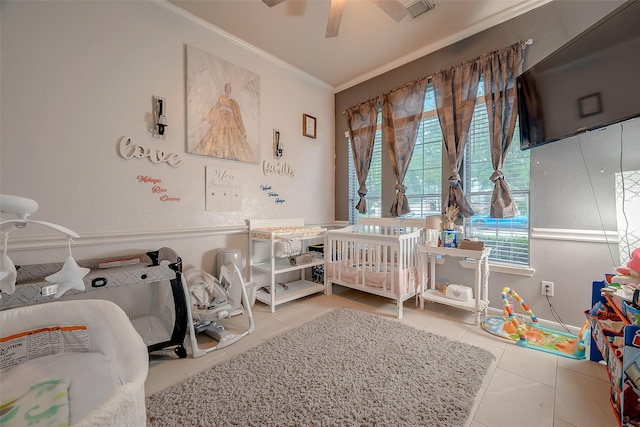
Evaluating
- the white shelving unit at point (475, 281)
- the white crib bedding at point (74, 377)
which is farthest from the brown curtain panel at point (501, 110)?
the white crib bedding at point (74, 377)

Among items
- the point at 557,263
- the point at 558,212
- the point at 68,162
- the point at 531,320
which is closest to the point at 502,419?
the point at 531,320

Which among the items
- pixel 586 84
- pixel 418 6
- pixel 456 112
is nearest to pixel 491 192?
pixel 456 112

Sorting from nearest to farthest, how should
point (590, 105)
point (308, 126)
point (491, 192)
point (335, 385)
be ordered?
point (335, 385), point (590, 105), point (491, 192), point (308, 126)

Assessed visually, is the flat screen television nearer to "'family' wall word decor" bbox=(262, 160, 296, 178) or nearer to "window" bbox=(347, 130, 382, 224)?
"window" bbox=(347, 130, 382, 224)

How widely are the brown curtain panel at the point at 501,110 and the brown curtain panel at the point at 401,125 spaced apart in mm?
624

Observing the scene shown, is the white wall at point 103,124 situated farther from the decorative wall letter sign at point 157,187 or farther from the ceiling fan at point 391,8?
the ceiling fan at point 391,8

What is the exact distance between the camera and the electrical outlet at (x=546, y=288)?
6.63 ft

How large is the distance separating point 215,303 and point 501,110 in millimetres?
2847

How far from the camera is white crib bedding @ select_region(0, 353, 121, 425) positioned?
0.75 m

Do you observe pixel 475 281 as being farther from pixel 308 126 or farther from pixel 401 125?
pixel 308 126

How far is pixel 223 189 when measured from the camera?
2439mm

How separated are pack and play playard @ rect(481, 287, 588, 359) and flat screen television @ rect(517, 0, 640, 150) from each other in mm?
1289

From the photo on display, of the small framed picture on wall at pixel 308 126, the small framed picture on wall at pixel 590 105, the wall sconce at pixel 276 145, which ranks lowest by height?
the small framed picture on wall at pixel 590 105

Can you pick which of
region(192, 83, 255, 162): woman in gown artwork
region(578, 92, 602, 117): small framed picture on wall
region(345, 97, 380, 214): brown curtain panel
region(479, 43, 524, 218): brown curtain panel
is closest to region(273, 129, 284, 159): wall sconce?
region(192, 83, 255, 162): woman in gown artwork
